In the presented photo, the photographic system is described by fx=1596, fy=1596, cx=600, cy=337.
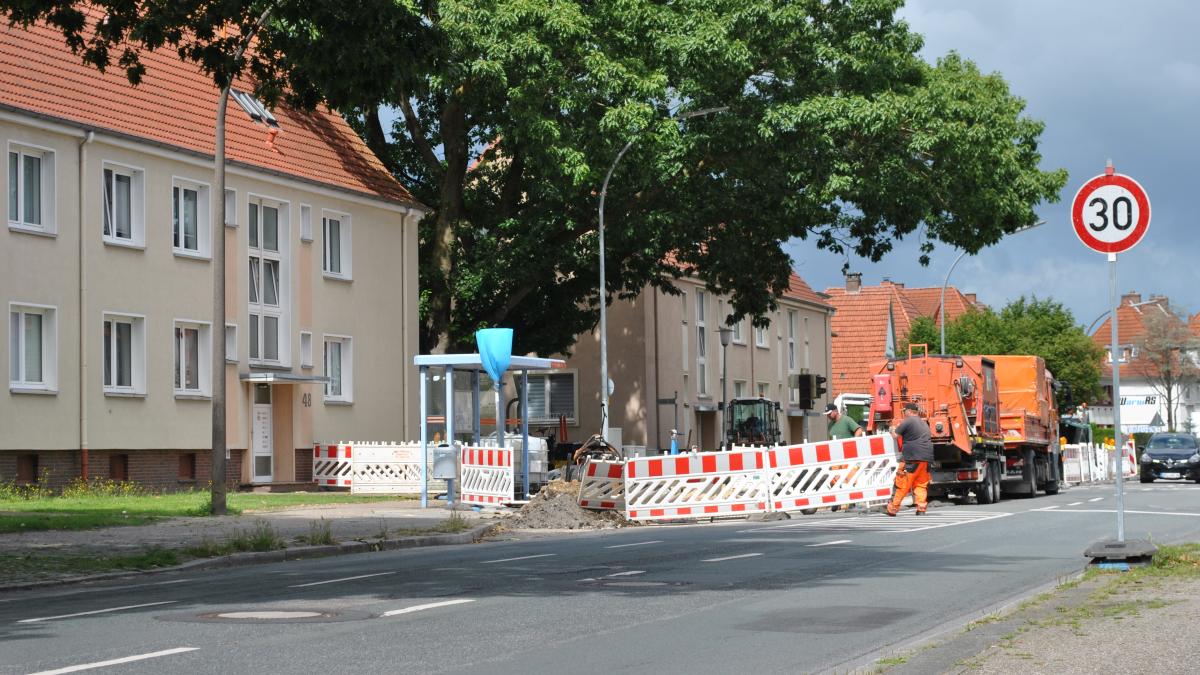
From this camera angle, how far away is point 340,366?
128 feet

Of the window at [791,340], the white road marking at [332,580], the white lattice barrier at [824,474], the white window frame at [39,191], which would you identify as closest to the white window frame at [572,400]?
the window at [791,340]

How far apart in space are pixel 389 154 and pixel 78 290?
47.6 ft

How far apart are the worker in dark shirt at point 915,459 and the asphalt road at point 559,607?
18.4ft

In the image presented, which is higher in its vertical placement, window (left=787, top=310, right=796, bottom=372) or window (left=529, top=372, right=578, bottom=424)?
window (left=787, top=310, right=796, bottom=372)

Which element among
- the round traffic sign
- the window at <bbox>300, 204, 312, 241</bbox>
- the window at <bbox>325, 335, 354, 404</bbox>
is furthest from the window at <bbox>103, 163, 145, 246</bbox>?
the round traffic sign

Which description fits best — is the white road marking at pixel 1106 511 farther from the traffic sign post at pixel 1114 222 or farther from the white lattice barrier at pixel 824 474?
the traffic sign post at pixel 1114 222

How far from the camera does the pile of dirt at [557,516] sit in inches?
946

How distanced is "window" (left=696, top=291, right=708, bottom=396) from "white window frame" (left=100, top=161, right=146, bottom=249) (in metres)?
30.8

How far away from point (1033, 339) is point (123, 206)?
207 feet

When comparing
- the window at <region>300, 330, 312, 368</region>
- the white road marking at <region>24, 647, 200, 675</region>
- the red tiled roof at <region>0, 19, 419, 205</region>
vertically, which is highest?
the red tiled roof at <region>0, 19, 419, 205</region>

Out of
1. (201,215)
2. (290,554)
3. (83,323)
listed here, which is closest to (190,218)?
(201,215)

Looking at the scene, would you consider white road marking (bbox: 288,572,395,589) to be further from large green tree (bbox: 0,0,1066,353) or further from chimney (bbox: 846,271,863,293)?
chimney (bbox: 846,271,863,293)

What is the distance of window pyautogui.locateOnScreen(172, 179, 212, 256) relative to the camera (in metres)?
33.7

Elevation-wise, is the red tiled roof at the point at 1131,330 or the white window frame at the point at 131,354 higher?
the red tiled roof at the point at 1131,330
